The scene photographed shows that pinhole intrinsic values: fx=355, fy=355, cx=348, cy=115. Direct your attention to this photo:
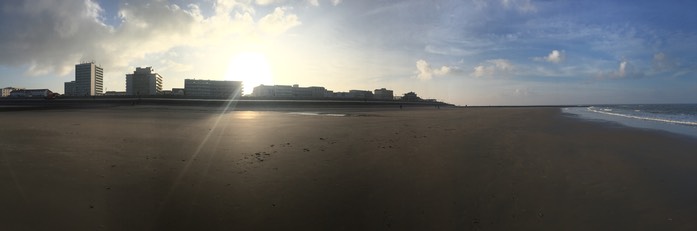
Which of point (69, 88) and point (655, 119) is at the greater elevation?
point (69, 88)

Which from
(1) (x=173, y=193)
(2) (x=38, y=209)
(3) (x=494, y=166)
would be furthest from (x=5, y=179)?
(3) (x=494, y=166)

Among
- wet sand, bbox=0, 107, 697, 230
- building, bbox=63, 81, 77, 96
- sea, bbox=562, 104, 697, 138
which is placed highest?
building, bbox=63, 81, 77, 96

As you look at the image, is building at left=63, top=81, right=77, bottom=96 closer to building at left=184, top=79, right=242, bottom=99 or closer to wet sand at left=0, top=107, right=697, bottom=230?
building at left=184, top=79, right=242, bottom=99

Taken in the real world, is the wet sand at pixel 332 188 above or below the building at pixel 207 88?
below

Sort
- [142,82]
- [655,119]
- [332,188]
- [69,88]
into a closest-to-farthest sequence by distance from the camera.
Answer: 1. [332,188]
2. [655,119]
3. [142,82]
4. [69,88]

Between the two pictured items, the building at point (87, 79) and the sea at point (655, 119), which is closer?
the sea at point (655, 119)

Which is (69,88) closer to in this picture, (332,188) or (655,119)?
(332,188)

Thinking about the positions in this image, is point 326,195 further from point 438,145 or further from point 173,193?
point 438,145

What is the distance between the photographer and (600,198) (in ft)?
19.5

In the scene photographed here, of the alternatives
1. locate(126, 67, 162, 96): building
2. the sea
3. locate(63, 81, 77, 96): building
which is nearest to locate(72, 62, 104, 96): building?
locate(63, 81, 77, 96): building

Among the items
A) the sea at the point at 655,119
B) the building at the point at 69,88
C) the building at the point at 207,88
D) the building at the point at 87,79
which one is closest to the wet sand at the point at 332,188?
the sea at the point at 655,119

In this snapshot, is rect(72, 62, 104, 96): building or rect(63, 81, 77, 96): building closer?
rect(72, 62, 104, 96): building

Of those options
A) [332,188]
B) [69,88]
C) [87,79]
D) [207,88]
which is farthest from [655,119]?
[69,88]

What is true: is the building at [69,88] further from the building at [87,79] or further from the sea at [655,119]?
the sea at [655,119]
